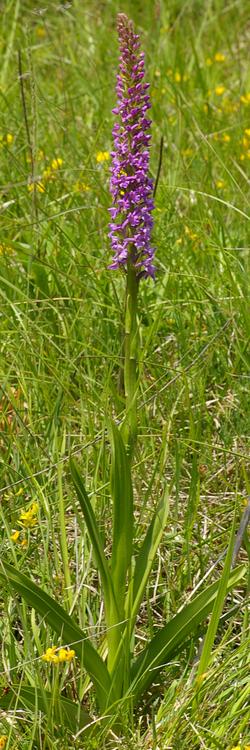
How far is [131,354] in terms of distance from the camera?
2082 mm

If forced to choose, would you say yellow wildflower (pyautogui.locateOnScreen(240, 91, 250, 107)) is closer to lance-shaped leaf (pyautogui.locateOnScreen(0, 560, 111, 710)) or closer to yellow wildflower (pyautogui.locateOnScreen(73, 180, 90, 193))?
yellow wildflower (pyautogui.locateOnScreen(73, 180, 90, 193))

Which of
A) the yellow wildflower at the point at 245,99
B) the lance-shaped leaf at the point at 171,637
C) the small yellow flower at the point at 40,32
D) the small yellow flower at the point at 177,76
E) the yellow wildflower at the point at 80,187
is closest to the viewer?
the lance-shaped leaf at the point at 171,637

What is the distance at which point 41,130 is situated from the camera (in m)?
4.42

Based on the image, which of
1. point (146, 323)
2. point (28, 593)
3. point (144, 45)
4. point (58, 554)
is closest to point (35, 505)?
point (58, 554)

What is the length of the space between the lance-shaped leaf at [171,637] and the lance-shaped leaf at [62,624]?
0.07 m

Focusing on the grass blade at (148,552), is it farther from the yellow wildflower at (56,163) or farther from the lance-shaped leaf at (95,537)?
the yellow wildflower at (56,163)

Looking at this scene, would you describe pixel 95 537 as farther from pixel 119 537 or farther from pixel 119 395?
pixel 119 395

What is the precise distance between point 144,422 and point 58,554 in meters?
0.49

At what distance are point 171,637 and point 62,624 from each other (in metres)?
0.25

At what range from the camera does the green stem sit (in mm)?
2045

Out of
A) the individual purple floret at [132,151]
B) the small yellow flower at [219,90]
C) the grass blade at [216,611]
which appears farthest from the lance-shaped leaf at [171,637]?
the small yellow flower at [219,90]

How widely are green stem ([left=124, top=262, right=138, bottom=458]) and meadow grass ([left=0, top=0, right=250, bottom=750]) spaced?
0.34 feet

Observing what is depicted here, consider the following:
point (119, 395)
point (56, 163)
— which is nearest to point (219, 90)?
point (56, 163)

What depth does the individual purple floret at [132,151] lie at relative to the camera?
196 centimetres
